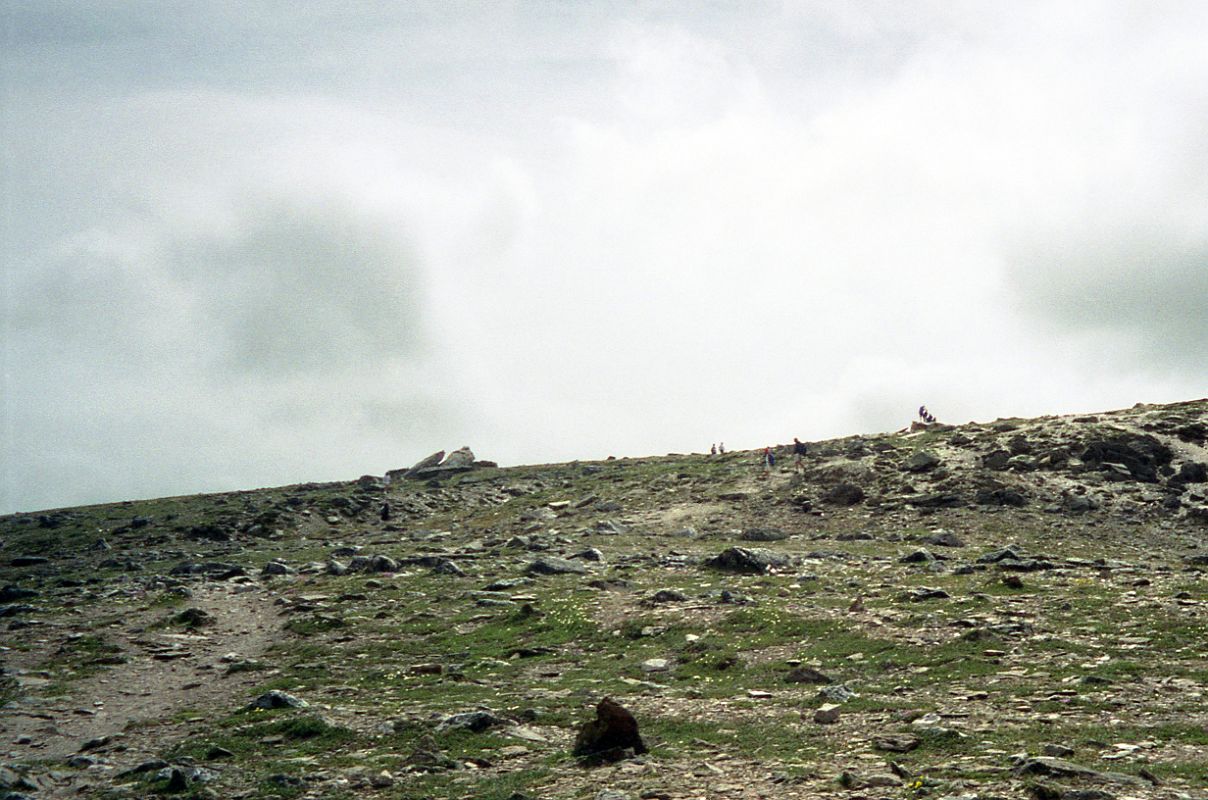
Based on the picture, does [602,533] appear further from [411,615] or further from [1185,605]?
[1185,605]

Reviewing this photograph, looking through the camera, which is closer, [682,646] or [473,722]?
[473,722]

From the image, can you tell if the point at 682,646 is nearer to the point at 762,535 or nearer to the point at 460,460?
the point at 762,535

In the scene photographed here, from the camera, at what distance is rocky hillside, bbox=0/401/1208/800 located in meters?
16.6

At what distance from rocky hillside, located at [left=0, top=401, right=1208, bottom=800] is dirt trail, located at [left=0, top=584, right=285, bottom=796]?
0.42ft

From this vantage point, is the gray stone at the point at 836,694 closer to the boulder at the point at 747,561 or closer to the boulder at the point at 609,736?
the boulder at the point at 609,736

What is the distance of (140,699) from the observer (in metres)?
25.7

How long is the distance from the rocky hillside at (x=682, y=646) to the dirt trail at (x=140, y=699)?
13 centimetres

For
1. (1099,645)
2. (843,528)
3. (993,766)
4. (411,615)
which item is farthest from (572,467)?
(993,766)

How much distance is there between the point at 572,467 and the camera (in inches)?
3469

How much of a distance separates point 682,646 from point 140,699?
15042 millimetres

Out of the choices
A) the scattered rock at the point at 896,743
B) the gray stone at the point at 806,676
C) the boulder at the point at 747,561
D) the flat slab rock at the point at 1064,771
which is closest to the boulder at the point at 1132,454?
the boulder at the point at 747,561

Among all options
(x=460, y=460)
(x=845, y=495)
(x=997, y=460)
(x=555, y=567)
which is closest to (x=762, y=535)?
(x=845, y=495)

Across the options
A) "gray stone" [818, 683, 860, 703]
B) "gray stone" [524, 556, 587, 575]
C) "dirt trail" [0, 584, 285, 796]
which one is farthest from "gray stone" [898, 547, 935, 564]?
"dirt trail" [0, 584, 285, 796]

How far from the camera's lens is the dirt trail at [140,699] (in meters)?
20.7
